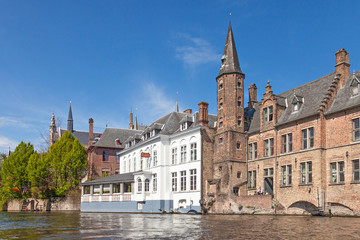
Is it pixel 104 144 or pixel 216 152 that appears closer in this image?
pixel 216 152

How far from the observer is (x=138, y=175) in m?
46.4

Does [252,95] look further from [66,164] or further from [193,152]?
[66,164]

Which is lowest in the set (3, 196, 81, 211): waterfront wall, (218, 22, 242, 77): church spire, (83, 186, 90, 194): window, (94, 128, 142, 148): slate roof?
(3, 196, 81, 211): waterfront wall

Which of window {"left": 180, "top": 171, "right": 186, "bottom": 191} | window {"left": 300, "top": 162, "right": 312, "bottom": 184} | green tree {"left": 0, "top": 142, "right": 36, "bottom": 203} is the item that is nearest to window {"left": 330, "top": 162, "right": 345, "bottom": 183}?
window {"left": 300, "top": 162, "right": 312, "bottom": 184}

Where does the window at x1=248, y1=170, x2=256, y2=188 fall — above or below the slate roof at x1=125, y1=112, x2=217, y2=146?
below

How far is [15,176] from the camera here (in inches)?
2362

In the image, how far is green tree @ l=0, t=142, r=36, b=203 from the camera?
59.8 meters

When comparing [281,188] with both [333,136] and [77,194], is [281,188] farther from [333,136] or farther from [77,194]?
[77,194]

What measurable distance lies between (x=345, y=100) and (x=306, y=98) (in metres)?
4.72

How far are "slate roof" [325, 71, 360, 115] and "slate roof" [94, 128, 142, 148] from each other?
38.9m

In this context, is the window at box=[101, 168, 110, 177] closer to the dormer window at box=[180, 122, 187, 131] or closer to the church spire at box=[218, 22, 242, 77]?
the dormer window at box=[180, 122, 187, 131]

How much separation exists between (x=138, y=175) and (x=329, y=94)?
2439cm

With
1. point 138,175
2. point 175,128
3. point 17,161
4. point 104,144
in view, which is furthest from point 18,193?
point 175,128

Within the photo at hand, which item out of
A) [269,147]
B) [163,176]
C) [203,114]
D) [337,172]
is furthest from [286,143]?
[163,176]
